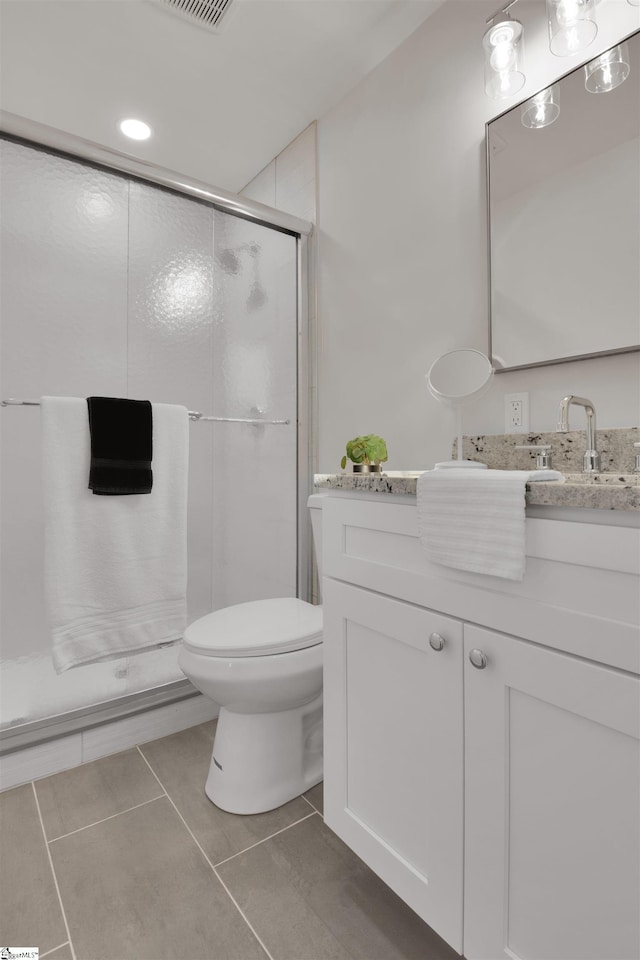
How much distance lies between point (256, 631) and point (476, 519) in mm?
806

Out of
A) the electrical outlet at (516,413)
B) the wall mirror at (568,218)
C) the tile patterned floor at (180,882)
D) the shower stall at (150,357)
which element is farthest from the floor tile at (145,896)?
the wall mirror at (568,218)

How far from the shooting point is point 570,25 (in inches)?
45.6

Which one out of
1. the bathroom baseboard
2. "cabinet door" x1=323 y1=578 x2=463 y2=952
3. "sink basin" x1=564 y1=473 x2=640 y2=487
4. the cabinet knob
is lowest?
the bathroom baseboard

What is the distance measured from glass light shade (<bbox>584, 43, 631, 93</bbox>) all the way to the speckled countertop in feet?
2.58

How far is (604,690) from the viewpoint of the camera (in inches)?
24.2

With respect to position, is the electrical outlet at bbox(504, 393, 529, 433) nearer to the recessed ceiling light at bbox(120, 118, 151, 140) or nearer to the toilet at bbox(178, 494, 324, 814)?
the toilet at bbox(178, 494, 324, 814)

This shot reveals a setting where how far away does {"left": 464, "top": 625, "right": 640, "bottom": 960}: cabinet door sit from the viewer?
605mm

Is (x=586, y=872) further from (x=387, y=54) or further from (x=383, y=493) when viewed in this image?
(x=387, y=54)

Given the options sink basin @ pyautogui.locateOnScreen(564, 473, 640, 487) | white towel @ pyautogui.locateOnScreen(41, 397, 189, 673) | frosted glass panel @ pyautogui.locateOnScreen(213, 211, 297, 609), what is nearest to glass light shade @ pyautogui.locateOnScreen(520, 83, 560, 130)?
sink basin @ pyautogui.locateOnScreen(564, 473, 640, 487)

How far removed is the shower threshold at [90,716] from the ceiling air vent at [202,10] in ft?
7.14

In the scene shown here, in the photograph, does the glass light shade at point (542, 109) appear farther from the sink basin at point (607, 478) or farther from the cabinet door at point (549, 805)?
the cabinet door at point (549, 805)

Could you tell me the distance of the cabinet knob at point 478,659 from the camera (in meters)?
0.74

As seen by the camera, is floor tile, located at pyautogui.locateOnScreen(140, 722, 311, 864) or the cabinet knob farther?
floor tile, located at pyautogui.locateOnScreen(140, 722, 311, 864)

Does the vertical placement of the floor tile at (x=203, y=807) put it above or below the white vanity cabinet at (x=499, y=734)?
below
